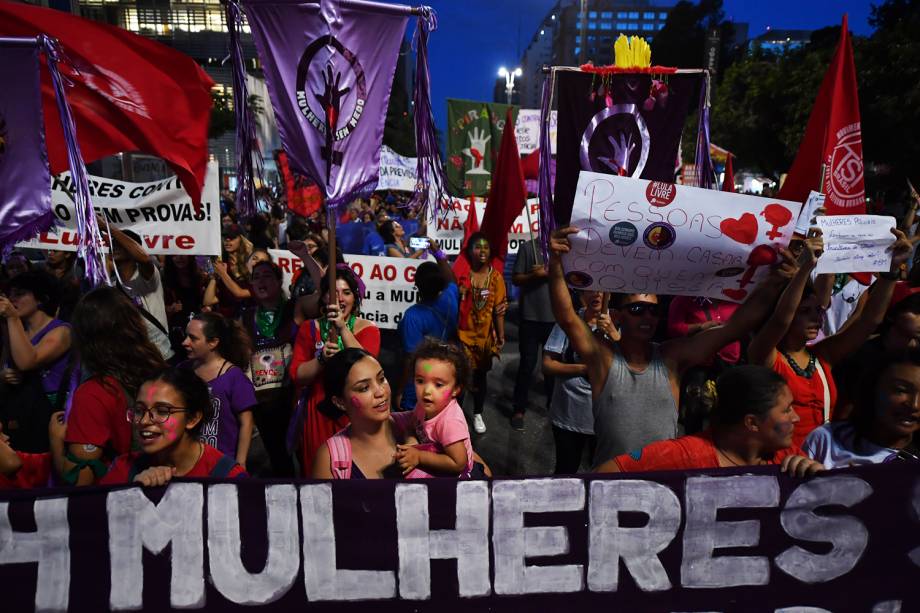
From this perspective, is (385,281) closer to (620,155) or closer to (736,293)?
(620,155)

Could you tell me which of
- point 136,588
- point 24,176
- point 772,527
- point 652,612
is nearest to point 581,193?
point 772,527

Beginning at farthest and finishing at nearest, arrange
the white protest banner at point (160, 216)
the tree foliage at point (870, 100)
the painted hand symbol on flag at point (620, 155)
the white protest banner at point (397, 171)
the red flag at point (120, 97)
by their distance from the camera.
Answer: the tree foliage at point (870, 100), the white protest banner at point (397, 171), the white protest banner at point (160, 216), the painted hand symbol on flag at point (620, 155), the red flag at point (120, 97)

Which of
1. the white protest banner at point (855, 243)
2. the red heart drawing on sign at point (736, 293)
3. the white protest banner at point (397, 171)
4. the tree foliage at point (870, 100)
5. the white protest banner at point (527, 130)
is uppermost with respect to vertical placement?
the tree foliage at point (870, 100)

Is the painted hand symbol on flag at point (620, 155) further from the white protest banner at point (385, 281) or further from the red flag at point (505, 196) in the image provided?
the white protest banner at point (385, 281)

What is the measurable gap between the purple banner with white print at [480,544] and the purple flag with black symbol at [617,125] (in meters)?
1.97

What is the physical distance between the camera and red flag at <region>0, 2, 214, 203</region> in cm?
356

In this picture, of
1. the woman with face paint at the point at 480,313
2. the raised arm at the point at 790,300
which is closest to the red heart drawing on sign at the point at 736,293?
the raised arm at the point at 790,300

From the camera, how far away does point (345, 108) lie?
326 centimetres

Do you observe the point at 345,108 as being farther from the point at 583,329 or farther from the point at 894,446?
the point at 894,446

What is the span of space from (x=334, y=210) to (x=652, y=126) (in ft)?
6.32

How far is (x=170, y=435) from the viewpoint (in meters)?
2.33

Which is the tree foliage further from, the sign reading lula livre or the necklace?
the sign reading lula livre

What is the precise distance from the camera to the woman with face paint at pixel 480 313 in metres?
5.67

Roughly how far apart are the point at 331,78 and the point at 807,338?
8.70 ft
